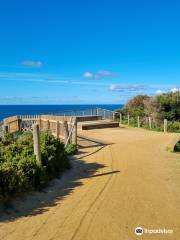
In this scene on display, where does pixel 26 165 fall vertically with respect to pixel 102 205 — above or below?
above

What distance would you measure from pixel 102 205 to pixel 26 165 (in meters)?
2.50

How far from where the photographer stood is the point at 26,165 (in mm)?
8547

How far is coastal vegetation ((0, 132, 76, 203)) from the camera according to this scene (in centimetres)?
751

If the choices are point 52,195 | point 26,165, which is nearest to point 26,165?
point 26,165

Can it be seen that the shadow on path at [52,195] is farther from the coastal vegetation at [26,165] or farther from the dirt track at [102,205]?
the coastal vegetation at [26,165]

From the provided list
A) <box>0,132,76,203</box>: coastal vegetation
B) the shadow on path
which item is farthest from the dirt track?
<box>0,132,76,203</box>: coastal vegetation

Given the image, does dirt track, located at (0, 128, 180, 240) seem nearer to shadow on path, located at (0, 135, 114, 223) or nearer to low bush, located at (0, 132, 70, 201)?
shadow on path, located at (0, 135, 114, 223)

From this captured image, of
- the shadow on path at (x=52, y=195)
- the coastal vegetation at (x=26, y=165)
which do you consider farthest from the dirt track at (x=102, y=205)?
the coastal vegetation at (x=26, y=165)

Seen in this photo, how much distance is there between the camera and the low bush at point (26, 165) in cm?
752

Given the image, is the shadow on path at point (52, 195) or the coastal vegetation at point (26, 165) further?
the coastal vegetation at point (26, 165)

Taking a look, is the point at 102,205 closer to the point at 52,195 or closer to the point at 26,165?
the point at 52,195

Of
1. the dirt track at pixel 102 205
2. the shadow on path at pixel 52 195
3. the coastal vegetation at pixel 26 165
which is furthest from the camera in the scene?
the coastal vegetation at pixel 26 165

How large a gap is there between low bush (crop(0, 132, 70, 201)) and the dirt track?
36 cm

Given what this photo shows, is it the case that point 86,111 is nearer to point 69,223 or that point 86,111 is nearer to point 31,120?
point 31,120
